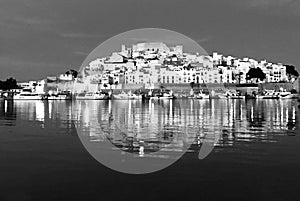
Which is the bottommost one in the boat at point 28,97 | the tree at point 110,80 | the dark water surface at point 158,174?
the dark water surface at point 158,174

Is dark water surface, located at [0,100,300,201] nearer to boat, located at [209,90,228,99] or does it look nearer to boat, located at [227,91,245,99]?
boat, located at [227,91,245,99]

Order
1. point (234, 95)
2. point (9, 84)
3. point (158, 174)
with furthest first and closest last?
point (9, 84) < point (234, 95) < point (158, 174)

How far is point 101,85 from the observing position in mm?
165875

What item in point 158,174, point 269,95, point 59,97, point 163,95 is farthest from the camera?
point 269,95

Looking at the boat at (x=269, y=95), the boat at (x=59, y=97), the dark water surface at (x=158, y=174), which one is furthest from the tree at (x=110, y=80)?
the dark water surface at (x=158, y=174)

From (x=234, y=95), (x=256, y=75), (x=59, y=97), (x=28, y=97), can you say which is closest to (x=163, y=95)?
(x=234, y=95)

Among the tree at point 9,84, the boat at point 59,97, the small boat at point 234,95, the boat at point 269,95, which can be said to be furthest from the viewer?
the tree at point 9,84

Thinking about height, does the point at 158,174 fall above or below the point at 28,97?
below

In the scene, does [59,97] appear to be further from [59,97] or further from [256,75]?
[256,75]

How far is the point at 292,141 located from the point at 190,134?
5.03m

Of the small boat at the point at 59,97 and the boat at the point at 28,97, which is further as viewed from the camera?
the small boat at the point at 59,97

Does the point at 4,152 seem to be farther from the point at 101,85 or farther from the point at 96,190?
the point at 101,85

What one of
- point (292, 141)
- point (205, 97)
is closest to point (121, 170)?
A: point (292, 141)

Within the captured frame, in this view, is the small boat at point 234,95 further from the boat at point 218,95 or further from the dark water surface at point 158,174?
the dark water surface at point 158,174
